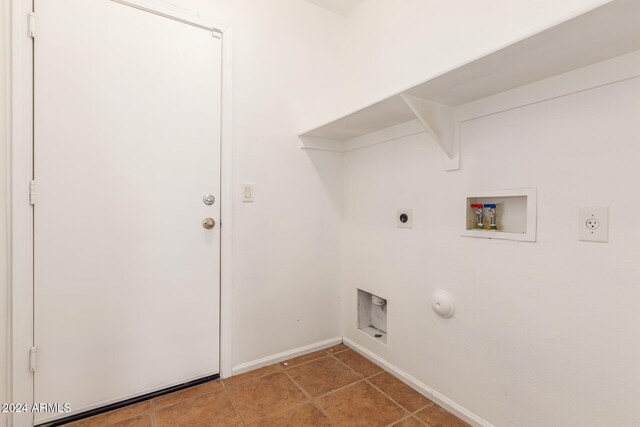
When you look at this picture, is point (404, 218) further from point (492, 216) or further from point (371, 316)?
point (371, 316)

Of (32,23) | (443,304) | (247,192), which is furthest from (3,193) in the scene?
(443,304)

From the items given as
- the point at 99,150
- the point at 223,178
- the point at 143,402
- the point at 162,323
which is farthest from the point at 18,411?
the point at 223,178

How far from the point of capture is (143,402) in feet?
4.93

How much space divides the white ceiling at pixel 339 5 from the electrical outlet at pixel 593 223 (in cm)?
185

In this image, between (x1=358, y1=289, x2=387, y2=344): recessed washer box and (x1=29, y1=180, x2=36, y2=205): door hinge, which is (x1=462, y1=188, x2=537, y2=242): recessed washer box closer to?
(x1=358, y1=289, x2=387, y2=344): recessed washer box

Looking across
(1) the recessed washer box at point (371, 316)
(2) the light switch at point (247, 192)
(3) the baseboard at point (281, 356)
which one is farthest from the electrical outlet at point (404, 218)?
(3) the baseboard at point (281, 356)

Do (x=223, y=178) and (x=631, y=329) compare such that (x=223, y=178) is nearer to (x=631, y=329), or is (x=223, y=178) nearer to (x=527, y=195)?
(x=527, y=195)

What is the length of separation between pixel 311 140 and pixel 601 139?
4.65ft

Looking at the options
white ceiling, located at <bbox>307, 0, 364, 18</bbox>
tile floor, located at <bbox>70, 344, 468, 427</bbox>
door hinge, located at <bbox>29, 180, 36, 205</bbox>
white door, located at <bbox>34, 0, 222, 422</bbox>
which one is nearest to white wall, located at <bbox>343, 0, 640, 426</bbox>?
tile floor, located at <bbox>70, 344, 468, 427</bbox>

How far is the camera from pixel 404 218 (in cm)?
166

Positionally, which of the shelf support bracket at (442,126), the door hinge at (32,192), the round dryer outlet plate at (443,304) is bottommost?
the round dryer outlet plate at (443,304)

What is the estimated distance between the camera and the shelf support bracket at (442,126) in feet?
4.32

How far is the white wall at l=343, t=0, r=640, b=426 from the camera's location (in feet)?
3.12

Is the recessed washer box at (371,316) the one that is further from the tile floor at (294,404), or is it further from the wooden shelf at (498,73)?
the wooden shelf at (498,73)
